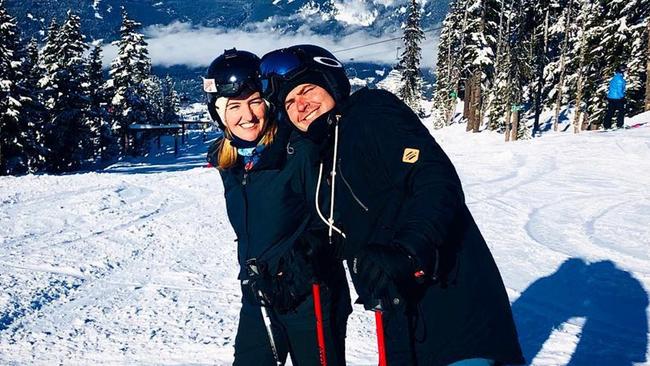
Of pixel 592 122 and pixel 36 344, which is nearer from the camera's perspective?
pixel 36 344

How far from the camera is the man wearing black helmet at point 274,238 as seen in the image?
2510 mm

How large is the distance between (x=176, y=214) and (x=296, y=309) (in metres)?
7.99

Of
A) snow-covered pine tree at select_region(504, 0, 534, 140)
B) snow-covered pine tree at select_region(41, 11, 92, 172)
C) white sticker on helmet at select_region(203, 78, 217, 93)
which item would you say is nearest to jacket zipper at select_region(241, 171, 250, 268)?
white sticker on helmet at select_region(203, 78, 217, 93)

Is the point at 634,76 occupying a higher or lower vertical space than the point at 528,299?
higher

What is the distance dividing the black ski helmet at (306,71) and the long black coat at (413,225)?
36cm

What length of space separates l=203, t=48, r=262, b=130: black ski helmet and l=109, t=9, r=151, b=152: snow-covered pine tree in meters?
48.6

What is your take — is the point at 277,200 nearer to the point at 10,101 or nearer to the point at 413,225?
the point at 413,225

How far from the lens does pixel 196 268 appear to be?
22.6ft

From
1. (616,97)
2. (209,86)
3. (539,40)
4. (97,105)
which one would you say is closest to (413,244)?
(209,86)

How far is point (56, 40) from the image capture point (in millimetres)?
40156

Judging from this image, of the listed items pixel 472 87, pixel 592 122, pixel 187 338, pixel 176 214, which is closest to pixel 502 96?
pixel 472 87

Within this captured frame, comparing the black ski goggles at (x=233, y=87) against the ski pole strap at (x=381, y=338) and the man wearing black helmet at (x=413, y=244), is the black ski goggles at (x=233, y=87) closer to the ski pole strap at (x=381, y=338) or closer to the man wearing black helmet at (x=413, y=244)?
the man wearing black helmet at (x=413, y=244)

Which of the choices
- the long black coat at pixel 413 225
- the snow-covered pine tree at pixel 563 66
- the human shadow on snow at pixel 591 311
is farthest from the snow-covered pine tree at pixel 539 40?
the long black coat at pixel 413 225

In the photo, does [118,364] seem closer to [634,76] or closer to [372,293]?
[372,293]
